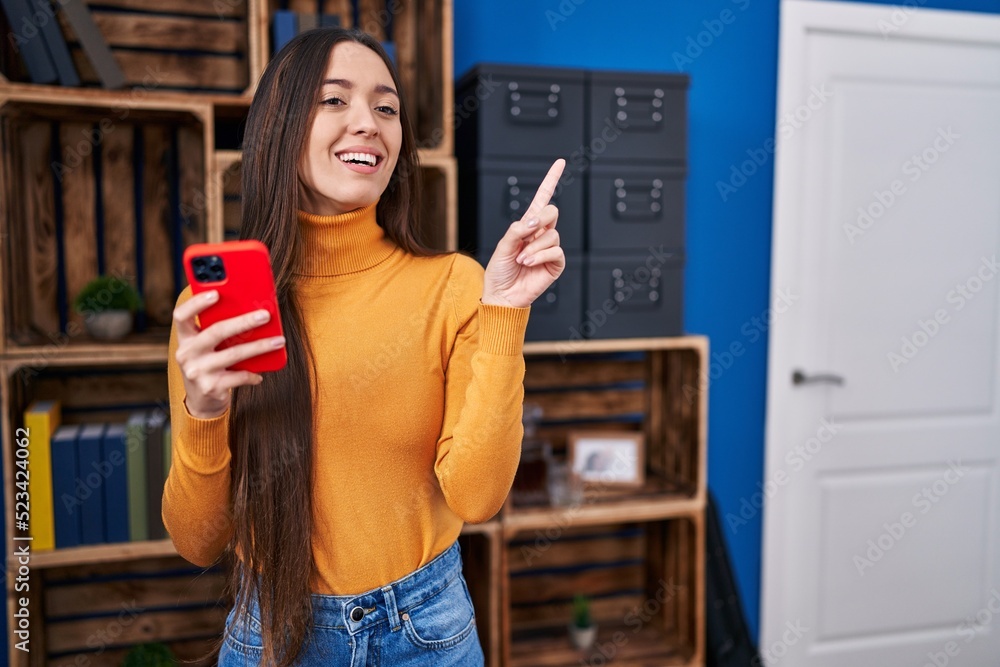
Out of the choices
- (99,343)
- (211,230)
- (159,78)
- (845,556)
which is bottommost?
(845,556)

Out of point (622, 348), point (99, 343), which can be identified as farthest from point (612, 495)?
point (99, 343)

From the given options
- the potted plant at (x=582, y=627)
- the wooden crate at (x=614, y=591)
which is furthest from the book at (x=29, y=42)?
the potted plant at (x=582, y=627)

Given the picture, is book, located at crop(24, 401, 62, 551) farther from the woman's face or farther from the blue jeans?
the woman's face

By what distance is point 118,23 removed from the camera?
6.26 feet

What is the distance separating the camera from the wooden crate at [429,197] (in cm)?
169

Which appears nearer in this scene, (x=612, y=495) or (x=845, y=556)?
(x=612, y=495)

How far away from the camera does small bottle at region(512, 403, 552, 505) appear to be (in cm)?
202

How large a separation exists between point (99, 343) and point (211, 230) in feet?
1.23

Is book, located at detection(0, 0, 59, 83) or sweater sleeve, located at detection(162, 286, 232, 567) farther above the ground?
book, located at detection(0, 0, 59, 83)

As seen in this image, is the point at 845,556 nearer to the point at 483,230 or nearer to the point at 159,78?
the point at 483,230

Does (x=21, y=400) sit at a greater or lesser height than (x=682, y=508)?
greater

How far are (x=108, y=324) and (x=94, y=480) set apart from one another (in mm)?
346

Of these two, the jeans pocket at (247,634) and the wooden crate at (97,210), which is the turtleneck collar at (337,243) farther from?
the wooden crate at (97,210)

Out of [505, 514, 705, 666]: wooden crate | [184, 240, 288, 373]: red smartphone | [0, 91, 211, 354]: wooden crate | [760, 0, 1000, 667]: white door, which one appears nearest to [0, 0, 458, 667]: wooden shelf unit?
[0, 91, 211, 354]: wooden crate
